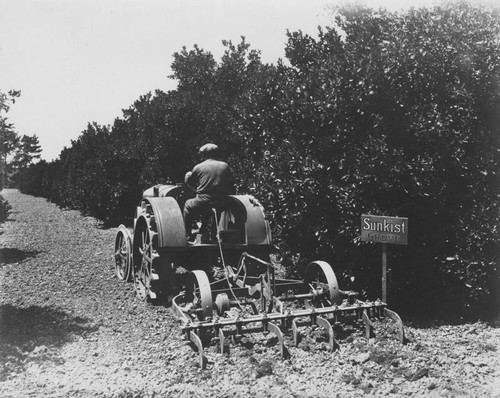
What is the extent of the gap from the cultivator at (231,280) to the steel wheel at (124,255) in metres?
0.05

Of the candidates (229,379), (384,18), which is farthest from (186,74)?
(229,379)

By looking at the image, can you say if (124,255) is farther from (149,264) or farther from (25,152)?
(25,152)

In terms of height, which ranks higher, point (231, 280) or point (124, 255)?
point (124, 255)

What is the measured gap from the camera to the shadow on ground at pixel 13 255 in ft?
34.3

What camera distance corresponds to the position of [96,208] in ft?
61.0

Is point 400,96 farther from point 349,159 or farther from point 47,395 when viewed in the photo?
point 47,395

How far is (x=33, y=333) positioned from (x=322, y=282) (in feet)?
11.7

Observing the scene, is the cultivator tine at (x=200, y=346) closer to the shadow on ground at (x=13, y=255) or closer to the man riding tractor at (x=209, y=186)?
the man riding tractor at (x=209, y=186)

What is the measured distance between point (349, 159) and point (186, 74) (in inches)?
966

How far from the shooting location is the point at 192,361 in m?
4.65

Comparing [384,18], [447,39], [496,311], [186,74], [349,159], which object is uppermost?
[186,74]

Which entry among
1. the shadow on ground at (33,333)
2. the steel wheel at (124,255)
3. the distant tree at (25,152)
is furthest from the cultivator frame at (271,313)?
the distant tree at (25,152)

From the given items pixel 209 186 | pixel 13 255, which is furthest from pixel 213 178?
pixel 13 255

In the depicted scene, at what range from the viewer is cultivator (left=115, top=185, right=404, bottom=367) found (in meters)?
5.03
